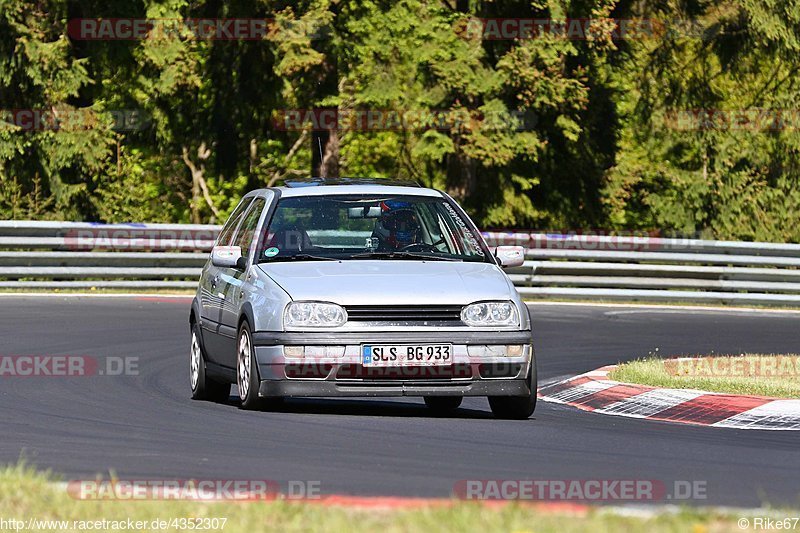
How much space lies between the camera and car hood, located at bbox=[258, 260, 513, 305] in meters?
11.0

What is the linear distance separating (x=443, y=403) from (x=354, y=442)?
3.24 meters

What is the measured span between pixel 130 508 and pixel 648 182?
34.4 m

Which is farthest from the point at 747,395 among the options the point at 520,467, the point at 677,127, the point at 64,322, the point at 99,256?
the point at 677,127

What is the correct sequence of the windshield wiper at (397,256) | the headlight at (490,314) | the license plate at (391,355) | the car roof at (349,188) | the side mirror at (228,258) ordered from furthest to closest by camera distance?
the car roof at (349,188), the side mirror at (228,258), the windshield wiper at (397,256), the headlight at (490,314), the license plate at (391,355)

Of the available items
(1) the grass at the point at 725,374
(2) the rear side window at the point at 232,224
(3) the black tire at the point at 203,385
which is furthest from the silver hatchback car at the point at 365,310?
(1) the grass at the point at 725,374

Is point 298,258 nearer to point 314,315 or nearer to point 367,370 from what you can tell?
point 314,315

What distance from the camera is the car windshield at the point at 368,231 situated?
472 inches

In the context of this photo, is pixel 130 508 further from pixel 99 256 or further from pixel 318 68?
pixel 318 68

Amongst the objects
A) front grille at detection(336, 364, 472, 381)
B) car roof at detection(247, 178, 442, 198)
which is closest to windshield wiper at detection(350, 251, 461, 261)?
car roof at detection(247, 178, 442, 198)

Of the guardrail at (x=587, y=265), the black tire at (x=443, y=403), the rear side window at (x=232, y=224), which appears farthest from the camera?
the guardrail at (x=587, y=265)

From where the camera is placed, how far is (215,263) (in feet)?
40.1

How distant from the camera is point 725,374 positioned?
14.8 m

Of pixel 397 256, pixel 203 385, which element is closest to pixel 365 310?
pixel 397 256

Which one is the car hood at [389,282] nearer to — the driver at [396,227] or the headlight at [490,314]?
the headlight at [490,314]
